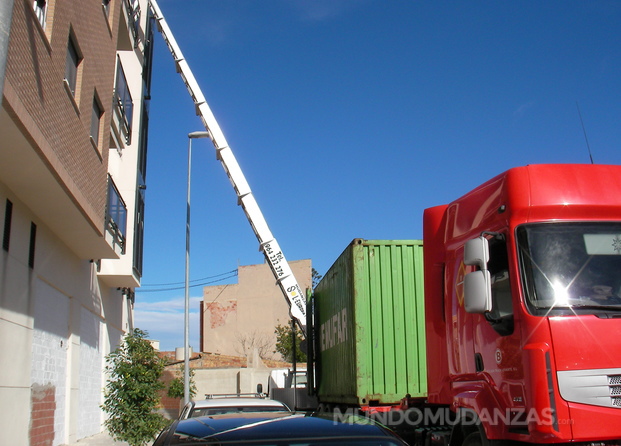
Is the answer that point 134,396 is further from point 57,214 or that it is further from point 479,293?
point 479,293

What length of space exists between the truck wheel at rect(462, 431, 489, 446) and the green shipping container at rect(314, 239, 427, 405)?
2.54 m

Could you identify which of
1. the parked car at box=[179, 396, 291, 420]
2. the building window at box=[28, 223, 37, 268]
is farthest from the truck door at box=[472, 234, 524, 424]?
the building window at box=[28, 223, 37, 268]

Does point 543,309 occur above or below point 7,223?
below

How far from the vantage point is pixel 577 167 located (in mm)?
5539

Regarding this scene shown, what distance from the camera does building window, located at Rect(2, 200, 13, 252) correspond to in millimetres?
10238

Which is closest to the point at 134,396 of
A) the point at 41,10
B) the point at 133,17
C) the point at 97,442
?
the point at 97,442

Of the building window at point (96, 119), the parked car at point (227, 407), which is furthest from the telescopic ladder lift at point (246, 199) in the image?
the parked car at point (227, 407)

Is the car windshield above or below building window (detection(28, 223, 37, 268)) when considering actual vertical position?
below

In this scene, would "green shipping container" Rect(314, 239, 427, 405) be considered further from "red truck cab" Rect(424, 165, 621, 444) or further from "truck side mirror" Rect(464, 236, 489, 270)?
"truck side mirror" Rect(464, 236, 489, 270)

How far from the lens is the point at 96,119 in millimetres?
14531

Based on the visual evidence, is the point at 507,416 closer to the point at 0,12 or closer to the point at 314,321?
the point at 0,12

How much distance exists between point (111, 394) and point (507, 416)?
1040 cm

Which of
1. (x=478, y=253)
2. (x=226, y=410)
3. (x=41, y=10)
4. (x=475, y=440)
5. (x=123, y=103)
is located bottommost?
(x=475, y=440)

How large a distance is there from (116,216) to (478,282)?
13915 millimetres
